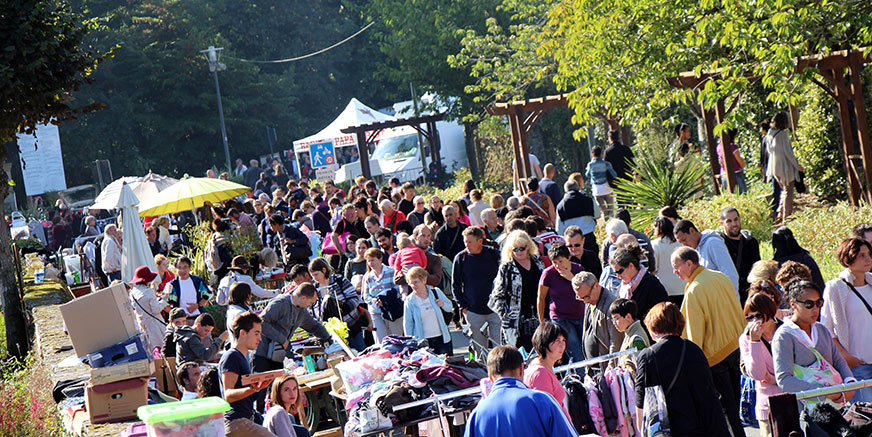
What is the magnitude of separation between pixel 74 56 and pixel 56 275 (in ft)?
31.1

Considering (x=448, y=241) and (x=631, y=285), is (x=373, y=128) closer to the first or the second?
(x=448, y=241)

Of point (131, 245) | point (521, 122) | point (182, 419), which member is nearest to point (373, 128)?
point (521, 122)

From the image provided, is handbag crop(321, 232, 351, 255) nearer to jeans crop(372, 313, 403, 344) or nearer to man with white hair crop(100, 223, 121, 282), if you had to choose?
jeans crop(372, 313, 403, 344)

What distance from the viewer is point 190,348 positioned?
9.72 meters

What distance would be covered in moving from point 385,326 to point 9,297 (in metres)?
6.88

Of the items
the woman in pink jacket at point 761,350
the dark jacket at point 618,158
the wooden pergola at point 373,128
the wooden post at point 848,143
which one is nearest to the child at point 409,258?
the woman in pink jacket at point 761,350

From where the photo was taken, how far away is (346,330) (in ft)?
35.6

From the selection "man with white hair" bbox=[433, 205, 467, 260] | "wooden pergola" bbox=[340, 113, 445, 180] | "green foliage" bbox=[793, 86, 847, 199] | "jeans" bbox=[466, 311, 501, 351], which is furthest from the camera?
"wooden pergola" bbox=[340, 113, 445, 180]

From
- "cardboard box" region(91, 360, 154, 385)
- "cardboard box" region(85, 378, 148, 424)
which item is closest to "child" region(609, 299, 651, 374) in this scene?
"cardboard box" region(91, 360, 154, 385)

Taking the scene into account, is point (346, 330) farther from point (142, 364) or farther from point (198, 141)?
point (198, 141)

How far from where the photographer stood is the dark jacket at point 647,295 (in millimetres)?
8039

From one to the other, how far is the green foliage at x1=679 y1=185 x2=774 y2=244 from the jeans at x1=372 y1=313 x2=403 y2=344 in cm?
608

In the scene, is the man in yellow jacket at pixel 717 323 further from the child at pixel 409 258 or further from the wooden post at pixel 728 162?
the wooden post at pixel 728 162

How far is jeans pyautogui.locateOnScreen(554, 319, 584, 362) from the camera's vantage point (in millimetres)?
9070
